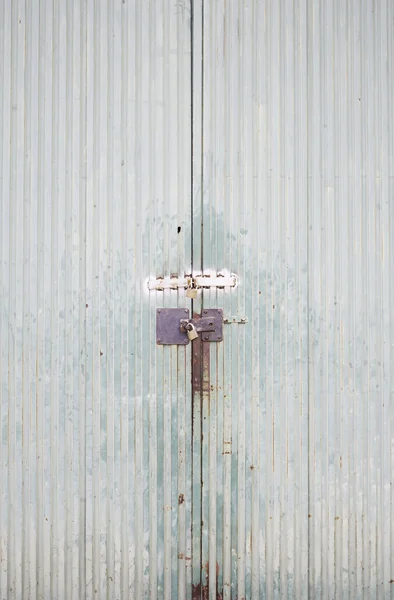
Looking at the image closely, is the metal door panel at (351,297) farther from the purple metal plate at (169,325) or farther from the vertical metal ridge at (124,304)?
the vertical metal ridge at (124,304)

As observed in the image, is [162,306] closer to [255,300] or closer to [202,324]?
[202,324]

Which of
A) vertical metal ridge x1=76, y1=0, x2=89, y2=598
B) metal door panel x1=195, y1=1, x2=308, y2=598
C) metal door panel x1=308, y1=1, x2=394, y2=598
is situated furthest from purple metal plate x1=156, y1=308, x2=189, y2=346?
metal door panel x1=308, y1=1, x2=394, y2=598

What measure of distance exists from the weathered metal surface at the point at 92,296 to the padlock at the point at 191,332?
0.09 metres

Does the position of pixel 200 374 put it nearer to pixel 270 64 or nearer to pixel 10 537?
pixel 10 537

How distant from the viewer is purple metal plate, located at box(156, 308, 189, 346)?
1.76 m

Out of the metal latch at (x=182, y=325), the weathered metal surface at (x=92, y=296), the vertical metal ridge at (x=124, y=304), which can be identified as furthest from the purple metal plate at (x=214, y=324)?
the vertical metal ridge at (x=124, y=304)

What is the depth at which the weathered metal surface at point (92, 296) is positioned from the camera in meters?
1.75

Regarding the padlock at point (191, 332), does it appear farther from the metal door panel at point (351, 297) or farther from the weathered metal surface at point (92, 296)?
the metal door panel at point (351, 297)

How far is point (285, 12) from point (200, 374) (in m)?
1.40

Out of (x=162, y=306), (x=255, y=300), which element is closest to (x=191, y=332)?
(x=162, y=306)

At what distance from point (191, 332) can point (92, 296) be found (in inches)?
15.6

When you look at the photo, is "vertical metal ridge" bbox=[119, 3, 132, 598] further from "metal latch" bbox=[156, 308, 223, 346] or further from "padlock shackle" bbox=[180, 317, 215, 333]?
"padlock shackle" bbox=[180, 317, 215, 333]

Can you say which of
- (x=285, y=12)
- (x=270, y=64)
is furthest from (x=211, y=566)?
(x=285, y=12)

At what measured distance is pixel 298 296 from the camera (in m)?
1.79
